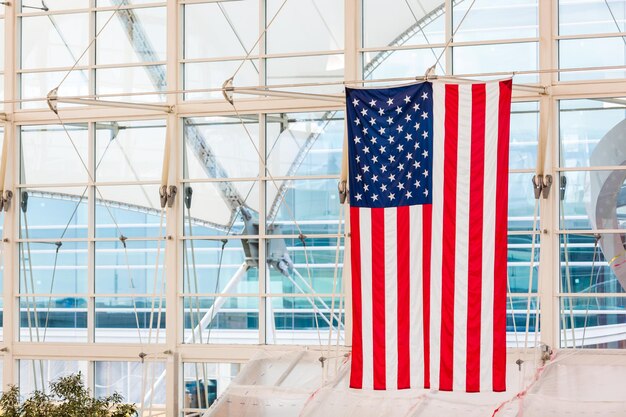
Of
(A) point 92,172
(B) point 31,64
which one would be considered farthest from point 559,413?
(B) point 31,64

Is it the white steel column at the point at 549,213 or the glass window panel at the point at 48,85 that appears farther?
the glass window panel at the point at 48,85

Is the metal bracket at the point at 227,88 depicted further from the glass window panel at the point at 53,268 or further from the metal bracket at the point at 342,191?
the glass window panel at the point at 53,268

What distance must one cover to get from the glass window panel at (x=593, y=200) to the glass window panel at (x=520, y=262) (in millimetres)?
530

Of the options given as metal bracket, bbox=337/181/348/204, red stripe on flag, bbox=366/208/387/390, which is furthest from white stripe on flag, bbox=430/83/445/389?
metal bracket, bbox=337/181/348/204

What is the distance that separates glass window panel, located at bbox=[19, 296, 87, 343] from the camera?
49.1 ft

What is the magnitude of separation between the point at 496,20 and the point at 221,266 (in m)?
5.20

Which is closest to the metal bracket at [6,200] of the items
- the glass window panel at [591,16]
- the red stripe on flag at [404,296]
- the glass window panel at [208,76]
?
the glass window panel at [208,76]

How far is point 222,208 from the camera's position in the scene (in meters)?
14.4

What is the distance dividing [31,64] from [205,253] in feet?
13.5

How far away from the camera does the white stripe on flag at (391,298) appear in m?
11.1

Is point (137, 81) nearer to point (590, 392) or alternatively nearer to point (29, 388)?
point (29, 388)

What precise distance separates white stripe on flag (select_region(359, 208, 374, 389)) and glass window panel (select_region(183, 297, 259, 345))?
11.0ft

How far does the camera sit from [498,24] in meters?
13.4

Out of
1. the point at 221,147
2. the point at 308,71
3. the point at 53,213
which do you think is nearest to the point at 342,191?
the point at 308,71
